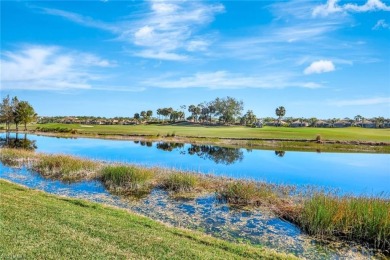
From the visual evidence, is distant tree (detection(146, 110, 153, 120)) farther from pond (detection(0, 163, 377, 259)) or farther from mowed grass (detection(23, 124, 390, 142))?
pond (detection(0, 163, 377, 259))

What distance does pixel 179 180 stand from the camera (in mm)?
20234

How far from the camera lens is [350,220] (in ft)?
42.7

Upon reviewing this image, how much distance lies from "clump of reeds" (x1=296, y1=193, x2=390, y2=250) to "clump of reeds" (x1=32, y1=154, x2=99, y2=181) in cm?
1527

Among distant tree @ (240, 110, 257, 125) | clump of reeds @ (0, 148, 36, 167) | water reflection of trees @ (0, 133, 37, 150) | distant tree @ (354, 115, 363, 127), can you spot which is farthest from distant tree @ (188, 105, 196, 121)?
clump of reeds @ (0, 148, 36, 167)

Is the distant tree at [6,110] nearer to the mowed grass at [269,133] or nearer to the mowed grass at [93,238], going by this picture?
the mowed grass at [269,133]

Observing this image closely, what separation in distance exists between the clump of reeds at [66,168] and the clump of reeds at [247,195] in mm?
10089

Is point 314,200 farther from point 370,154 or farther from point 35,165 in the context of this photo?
point 370,154

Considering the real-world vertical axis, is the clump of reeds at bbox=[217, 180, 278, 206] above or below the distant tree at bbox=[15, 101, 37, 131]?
below

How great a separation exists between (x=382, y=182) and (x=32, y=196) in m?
27.4

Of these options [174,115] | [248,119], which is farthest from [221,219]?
[174,115]

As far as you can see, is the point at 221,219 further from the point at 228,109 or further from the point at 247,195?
the point at 228,109

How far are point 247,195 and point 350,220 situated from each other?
567 centimetres

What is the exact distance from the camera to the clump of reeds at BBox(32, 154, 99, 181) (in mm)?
23266

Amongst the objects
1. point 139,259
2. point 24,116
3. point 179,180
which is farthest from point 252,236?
point 24,116
